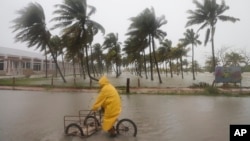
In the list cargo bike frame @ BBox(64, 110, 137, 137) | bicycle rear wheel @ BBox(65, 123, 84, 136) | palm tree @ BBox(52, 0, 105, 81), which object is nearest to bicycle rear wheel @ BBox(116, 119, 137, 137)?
cargo bike frame @ BBox(64, 110, 137, 137)

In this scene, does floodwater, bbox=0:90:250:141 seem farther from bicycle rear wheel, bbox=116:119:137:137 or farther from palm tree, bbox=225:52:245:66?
palm tree, bbox=225:52:245:66

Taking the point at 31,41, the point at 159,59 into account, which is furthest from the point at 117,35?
the point at 31,41

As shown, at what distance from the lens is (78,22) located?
1307 inches

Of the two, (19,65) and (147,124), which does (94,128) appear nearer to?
(147,124)

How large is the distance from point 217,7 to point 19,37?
2249 cm

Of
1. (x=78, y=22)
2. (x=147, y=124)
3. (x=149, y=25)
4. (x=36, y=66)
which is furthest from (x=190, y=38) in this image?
(x=147, y=124)

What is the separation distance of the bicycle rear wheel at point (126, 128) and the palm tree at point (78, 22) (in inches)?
1000

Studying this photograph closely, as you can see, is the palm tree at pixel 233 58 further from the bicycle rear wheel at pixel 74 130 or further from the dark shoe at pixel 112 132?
the dark shoe at pixel 112 132

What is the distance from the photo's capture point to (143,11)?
40531mm

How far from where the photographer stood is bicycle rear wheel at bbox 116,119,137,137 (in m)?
8.04

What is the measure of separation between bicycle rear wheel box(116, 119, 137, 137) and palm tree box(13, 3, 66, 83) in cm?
2850

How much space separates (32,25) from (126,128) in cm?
2974

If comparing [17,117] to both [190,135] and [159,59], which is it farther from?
[159,59]

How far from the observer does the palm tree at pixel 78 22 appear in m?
32.6
